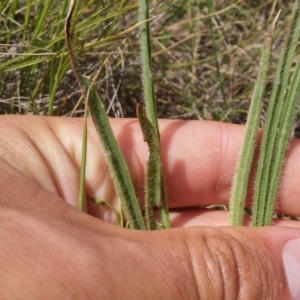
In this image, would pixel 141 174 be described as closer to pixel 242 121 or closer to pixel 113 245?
pixel 113 245

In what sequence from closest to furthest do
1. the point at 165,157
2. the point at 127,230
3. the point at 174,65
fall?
the point at 127,230 → the point at 165,157 → the point at 174,65

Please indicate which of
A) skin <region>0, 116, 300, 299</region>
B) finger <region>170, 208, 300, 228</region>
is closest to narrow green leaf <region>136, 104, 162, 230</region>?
skin <region>0, 116, 300, 299</region>

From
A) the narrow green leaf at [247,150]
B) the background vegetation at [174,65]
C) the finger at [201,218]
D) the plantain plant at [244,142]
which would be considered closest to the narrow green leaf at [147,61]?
the plantain plant at [244,142]

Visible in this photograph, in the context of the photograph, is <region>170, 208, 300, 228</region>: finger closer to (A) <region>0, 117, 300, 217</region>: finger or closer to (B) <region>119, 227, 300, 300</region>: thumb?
(A) <region>0, 117, 300, 217</region>: finger

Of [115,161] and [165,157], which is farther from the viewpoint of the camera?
[165,157]

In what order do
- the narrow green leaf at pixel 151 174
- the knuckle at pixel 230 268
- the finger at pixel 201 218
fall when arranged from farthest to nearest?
the finger at pixel 201 218 < the narrow green leaf at pixel 151 174 < the knuckle at pixel 230 268

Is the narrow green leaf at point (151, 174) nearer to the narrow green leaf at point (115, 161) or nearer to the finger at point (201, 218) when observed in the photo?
the narrow green leaf at point (115, 161)

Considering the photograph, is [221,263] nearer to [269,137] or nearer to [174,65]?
[269,137]

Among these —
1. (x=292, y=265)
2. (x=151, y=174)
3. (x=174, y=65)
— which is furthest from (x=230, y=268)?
(x=174, y=65)
